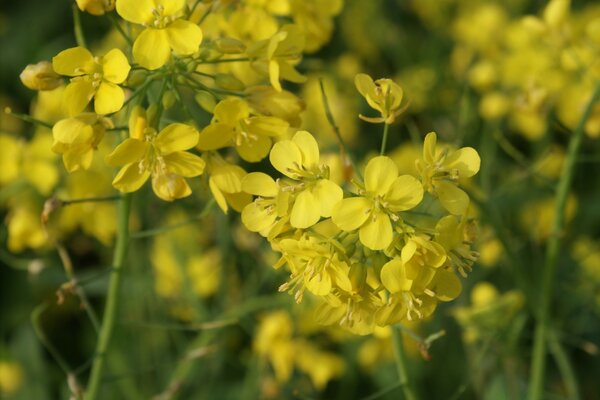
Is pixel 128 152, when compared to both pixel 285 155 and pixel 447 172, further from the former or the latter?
pixel 447 172

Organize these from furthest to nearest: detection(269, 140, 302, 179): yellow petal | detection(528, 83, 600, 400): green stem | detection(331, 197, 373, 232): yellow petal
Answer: detection(528, 83, 600, 400): green stem → detection(269, 140, 302, 179): yellow petal → detection(331, 197, 373, 232): yellow petal

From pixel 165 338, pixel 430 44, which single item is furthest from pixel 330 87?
pixel 165 338

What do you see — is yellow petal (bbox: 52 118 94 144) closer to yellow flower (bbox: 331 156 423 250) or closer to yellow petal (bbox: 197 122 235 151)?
yellow petal (bbox: 197 122 235 151)

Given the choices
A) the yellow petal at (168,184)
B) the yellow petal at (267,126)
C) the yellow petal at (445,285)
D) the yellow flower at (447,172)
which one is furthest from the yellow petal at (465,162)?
the yellow petal at (168,184)

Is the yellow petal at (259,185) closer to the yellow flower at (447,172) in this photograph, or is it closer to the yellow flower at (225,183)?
the yellow flower at (225,183)

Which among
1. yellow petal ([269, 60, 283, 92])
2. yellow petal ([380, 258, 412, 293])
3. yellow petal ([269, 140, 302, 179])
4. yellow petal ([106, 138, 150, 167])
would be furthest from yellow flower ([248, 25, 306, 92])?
yellow petal ([380, 258, 412, 293])

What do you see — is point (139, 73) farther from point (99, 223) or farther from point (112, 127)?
point (99, 223)
